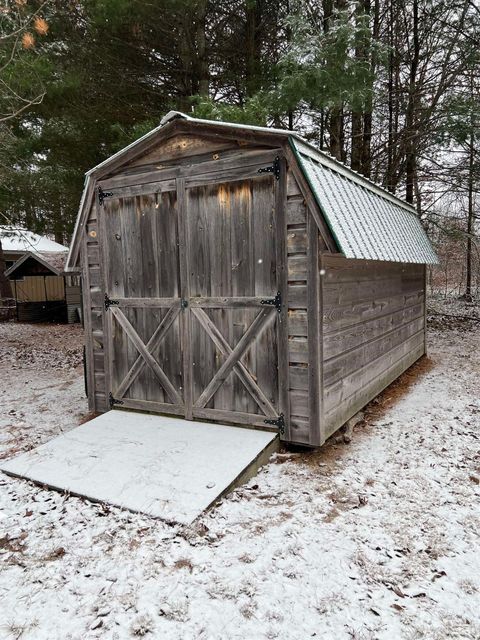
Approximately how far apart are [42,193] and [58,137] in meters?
2.22

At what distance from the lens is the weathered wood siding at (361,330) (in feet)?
15.7

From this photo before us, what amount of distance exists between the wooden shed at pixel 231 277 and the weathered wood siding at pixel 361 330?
37 mm

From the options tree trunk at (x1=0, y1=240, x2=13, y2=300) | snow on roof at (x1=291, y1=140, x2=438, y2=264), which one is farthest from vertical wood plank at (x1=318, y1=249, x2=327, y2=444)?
tree trunk at (x1=0, y1=240, x2=13, y2=300)

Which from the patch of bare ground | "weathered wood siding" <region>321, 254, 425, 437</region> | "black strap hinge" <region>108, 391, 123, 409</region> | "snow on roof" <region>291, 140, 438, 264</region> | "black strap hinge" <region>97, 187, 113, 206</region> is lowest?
the patch of bare ground

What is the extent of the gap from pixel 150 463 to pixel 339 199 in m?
3.44

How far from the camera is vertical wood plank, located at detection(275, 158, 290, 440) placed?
Answer: 449 centimetres

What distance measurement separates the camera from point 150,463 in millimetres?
4113

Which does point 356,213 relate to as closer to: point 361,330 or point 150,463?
point 361,330

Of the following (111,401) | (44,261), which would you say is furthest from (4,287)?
(111,401)

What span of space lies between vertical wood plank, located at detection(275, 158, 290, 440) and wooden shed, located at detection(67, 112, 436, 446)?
0.01 meters

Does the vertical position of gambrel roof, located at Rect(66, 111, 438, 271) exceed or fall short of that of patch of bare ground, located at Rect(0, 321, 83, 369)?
it exceeds it

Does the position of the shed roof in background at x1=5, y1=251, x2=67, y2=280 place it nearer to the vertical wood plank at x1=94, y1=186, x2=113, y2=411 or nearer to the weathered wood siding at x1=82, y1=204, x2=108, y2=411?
the weathered wood siding at x1=82, y1=204, x2=108, y2=411

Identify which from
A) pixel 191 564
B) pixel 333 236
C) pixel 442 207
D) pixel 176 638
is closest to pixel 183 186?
pixel 333 236

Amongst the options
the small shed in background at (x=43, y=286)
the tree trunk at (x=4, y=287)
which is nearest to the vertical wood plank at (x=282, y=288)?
the small shed in background at (x=43, y=286)
